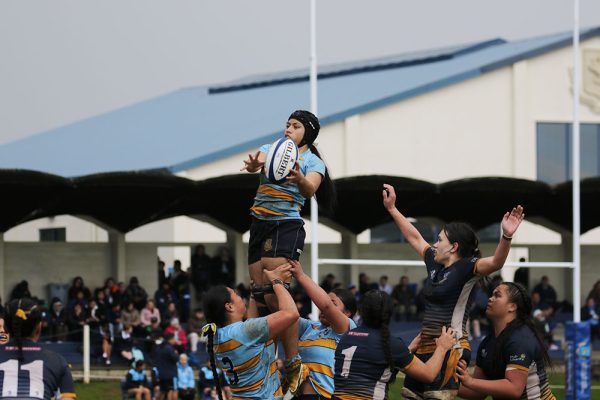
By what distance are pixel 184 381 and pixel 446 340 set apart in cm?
1501

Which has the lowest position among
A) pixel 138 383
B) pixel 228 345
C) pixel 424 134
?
pixel 138 383

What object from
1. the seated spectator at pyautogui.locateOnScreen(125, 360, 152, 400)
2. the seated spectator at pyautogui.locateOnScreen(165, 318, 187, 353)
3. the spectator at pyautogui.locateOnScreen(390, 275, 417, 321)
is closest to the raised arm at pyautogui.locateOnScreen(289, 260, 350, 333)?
the seated spectator at pyautogui.locateOnScreen(125, 360, 152, 400)

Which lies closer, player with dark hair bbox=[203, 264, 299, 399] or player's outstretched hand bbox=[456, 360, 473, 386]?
player with dark hair bbox=[203, 264, 299, 399]

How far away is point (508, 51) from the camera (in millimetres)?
45531

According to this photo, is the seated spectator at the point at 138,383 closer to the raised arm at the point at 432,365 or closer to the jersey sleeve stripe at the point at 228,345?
the jersey sleeve stripe at the point at 228,345

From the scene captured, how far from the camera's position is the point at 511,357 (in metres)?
9.15

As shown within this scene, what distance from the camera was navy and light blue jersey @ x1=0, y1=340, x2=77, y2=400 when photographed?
7914mm

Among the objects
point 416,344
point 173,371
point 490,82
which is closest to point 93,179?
point 173,371

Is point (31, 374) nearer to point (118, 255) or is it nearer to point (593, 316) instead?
point (118, 255)

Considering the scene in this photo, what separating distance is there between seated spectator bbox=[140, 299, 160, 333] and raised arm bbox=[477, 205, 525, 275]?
1969 cm

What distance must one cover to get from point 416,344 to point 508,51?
37134mm

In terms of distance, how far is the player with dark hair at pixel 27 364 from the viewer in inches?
312

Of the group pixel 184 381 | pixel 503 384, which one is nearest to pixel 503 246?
pixel 503 384

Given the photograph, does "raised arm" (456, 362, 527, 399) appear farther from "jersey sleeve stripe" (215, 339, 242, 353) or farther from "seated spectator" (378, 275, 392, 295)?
"seated spectator" (378, 275, 392, 295)
